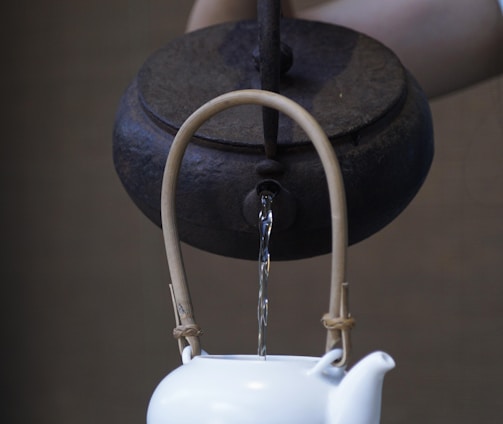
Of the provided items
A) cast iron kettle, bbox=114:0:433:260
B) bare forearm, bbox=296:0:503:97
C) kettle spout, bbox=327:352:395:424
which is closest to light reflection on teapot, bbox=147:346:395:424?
kettle spout, bbox=327:352:395:424

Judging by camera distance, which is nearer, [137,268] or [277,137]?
[277,137]

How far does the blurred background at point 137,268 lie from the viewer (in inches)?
85.0

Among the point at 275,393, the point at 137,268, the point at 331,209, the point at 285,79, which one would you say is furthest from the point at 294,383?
the point at 137,268

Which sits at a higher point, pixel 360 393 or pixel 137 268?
pixel 137 268

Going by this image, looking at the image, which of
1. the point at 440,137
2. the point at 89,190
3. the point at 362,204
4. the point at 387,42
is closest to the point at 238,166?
the point at 362,204

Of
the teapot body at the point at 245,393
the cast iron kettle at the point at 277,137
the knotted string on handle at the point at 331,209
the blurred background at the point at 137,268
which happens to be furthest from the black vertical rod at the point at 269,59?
the blurred background at the point at 137,268

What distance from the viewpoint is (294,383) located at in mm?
744

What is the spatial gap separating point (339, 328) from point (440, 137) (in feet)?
4.78

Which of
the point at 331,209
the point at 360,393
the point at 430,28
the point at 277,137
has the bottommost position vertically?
the point at 360,393

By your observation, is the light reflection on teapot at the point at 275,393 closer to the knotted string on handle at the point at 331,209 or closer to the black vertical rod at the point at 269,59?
the knotted string on handle at the point at 331,209

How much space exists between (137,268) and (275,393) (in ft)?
5.31

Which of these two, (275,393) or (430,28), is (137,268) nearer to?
(430,28)

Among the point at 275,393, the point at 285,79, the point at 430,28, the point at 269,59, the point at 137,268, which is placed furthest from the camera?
the point at 137,268

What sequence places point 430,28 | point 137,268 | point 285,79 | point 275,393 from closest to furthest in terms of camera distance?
point 275,393, point 285,79, point 430,28, point 137,268
